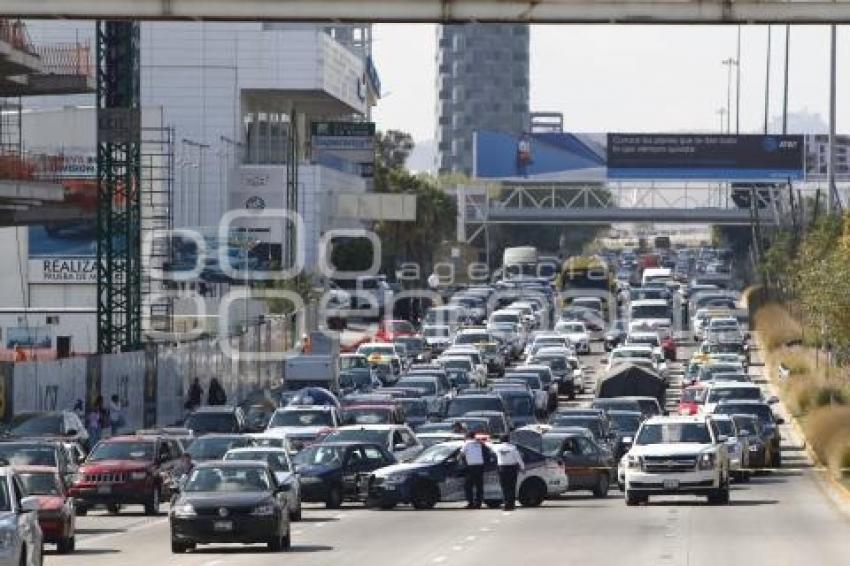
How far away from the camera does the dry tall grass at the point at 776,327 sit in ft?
A: 326

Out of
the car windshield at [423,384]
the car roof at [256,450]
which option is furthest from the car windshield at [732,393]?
the car roof at [256,450]

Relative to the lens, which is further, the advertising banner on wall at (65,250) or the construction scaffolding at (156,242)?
the advertising banner on wall at (65,250)

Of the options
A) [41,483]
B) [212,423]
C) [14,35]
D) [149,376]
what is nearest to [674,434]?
[41,483]

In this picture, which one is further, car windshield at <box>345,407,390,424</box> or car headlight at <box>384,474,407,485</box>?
car windshield at <box>345,407,390,424</box>

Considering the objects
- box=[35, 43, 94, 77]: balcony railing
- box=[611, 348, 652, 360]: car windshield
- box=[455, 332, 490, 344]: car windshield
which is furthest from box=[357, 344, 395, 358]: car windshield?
box=[35, 43, 94, 77]: balcony railing

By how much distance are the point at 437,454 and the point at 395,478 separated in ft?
2.74

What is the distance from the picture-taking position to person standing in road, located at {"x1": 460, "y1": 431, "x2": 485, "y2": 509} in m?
43.8

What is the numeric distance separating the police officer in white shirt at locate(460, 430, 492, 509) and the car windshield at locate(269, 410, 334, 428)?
37.3ft

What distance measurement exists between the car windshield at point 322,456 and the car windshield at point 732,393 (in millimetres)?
17784

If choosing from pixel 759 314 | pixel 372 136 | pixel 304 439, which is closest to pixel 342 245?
pixel 372 136

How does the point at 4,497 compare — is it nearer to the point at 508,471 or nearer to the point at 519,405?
the point at 508,471

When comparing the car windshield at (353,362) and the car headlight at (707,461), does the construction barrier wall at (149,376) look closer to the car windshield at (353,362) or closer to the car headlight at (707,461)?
the car windshield at (353,362)

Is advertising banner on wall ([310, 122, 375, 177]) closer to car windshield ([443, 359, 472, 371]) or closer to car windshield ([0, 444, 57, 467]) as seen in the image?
car windshield ([443, 359, 472, 371])

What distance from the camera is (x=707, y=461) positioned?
4528 centimetres
